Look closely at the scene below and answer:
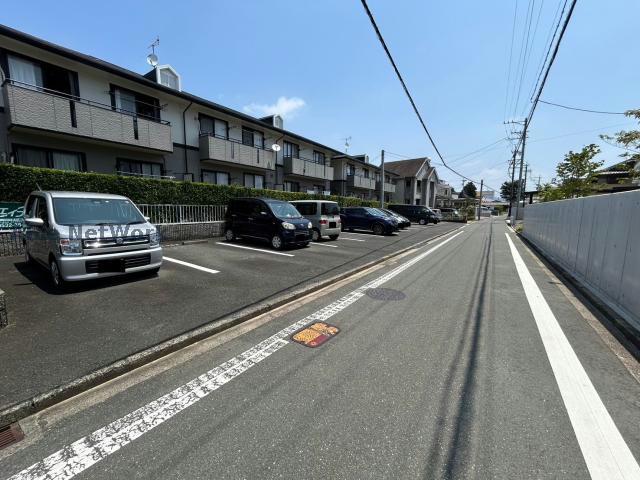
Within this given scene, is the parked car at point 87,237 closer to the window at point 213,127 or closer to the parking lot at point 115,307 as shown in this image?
the parking lot at point 115,307

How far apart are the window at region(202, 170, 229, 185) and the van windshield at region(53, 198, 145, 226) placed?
416 inches

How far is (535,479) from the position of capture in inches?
69.0

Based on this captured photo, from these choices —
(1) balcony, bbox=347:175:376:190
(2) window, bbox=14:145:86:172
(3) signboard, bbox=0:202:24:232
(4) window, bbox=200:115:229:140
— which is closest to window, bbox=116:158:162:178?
(2) window, bbox=14:145:86:172

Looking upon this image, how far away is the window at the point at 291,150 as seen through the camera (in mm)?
21467

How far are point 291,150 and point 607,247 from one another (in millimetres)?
19865

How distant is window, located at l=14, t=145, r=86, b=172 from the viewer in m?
9.95

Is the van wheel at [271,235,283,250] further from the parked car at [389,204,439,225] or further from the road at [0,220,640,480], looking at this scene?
the parked car at [389,204,439,225]

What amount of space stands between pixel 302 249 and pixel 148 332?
22.1 ft

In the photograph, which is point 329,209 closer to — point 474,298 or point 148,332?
point 474,298

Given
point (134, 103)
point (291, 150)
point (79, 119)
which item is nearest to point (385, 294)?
point (79, 119)

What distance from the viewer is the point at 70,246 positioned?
183 inches

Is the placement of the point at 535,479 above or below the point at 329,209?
below

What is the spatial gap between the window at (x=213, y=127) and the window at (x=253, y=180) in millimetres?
2798

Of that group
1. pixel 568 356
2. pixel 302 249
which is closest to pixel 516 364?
pixel 568 356
